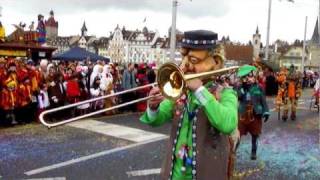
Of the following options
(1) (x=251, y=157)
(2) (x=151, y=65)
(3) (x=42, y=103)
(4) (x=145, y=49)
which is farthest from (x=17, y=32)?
(4) (x=145, y=49)

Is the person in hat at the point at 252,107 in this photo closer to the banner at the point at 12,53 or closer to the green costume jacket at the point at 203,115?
the green costume jacket at the point at 203,115

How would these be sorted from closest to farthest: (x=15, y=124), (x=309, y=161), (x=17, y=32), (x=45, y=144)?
(x=309, y=161)
(x=45, y=144)
(x=15, y=124)
(x=17, y=32)

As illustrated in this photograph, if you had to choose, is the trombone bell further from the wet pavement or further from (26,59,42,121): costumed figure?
(26,59,42,121): costumed figure

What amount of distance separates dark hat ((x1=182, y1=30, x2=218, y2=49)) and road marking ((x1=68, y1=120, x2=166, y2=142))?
290 inches

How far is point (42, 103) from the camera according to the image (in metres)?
13.4

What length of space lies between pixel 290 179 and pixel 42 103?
296 inches

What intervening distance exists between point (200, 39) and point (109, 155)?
590cm

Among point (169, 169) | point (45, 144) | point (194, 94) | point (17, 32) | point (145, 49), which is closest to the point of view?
point (194, 94)

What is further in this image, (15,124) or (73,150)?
(15,124)

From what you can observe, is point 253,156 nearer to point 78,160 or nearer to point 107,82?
point 78,160

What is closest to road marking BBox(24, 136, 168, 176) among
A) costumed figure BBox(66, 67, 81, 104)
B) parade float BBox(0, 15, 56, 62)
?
costumed figure BBox(66, 67, 81, 104)

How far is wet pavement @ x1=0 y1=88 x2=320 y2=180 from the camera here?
7.96 m

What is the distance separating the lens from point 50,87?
1380 cm

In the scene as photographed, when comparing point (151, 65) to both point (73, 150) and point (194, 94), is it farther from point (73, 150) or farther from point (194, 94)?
point (194, 94)
